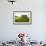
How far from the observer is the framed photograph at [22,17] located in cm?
581

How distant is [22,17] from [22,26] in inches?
15.3

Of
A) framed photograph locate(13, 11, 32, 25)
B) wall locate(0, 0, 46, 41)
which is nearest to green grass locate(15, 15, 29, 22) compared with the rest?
framed photograph locate(13, 11, 32, 25)

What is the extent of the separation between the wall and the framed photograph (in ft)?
0.42

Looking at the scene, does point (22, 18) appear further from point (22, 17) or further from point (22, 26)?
point (22, 26)

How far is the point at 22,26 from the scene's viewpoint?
19.1 ft

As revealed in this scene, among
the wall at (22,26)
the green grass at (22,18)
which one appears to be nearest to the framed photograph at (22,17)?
the green grass at (22,18)

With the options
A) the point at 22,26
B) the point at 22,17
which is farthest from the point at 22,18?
the point at 22,26

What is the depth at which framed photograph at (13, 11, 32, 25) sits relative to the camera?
229 inches

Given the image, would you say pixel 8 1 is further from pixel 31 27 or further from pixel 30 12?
pixel 31 27

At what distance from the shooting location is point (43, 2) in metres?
5.86

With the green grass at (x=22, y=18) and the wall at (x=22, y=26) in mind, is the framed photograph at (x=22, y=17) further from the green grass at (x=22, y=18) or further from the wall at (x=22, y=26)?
the wall at (x=22, y=26)

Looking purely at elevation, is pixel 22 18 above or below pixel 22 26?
above

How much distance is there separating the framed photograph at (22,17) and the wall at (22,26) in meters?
0.13

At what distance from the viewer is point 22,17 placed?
585 cm
